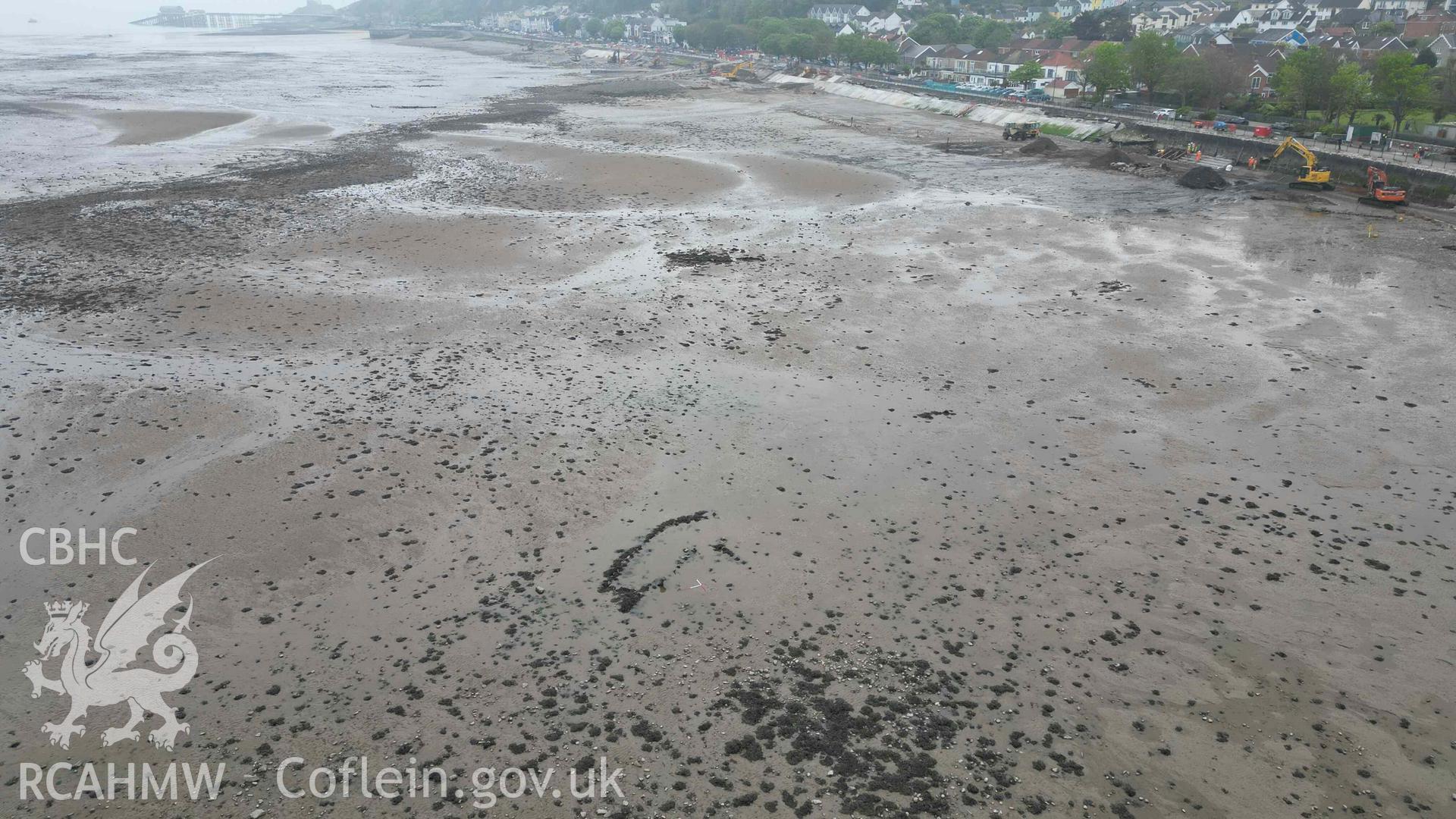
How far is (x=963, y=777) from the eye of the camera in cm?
884

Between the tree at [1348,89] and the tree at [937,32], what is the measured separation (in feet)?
229

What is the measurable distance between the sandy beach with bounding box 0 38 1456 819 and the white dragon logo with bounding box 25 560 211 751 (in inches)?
9.4


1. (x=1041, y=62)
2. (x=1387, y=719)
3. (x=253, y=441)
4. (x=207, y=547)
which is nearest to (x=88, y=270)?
(x=253, y=441)

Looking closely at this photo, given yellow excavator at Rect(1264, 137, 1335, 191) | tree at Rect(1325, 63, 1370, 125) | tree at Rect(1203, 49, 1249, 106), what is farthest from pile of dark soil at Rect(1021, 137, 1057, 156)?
tree at Rect(1203, 49, 1249, 106)

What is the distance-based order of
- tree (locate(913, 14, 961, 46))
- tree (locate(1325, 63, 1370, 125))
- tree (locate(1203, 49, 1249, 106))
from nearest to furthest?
tree (locate(1325, 63, 1370, 125)), tree (locate(1203, 49, 1249, 106)), tree (locate(913, 14, 961, 46))

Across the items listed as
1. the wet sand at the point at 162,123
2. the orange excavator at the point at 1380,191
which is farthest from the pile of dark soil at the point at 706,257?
the wet sand at the point at 162,123

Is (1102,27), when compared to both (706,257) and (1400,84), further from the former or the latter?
(706,257)

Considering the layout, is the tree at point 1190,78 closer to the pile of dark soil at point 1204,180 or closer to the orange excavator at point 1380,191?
the pile of dark soil at point 1204,180

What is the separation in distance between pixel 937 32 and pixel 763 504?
11315cm

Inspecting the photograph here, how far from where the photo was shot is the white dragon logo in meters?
9.45

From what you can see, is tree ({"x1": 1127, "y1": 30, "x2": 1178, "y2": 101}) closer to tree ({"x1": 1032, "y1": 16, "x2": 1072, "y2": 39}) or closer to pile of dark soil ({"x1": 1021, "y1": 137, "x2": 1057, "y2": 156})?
pile of dark soil ({"x1": 1021, "y1": 137, "x2": 1057, "y2": 156})

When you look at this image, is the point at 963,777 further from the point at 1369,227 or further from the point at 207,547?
the point at 1369,227

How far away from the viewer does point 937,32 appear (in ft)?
361

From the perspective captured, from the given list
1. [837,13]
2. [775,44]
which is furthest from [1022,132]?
[837,13]
